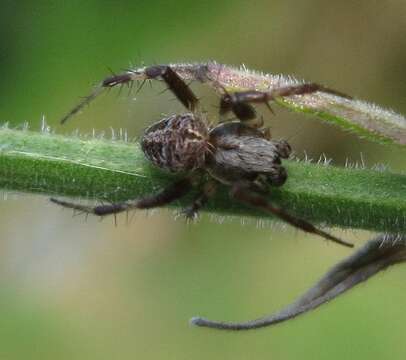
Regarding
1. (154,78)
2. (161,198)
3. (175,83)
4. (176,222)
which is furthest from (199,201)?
(176,222)

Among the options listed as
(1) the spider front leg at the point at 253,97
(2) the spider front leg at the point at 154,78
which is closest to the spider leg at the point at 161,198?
(1) the spider front leg at the point at 253,97

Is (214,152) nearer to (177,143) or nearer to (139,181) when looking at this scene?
(177,143)

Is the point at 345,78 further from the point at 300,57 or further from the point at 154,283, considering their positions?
the point at 154,283

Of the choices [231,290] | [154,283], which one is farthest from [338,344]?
[154,283]

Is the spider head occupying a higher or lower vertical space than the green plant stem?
higher

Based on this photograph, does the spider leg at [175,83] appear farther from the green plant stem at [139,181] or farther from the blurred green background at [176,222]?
the blurred green background at [176,222]

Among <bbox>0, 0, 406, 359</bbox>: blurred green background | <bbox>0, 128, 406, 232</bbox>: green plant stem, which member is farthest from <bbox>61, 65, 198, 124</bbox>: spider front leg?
<bbox>0, 0, 406, 359</bbox>: blurred green background

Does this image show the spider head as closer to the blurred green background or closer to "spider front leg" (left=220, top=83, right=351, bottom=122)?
"spider front leg" (left=220, top=83, right=351, bottom=122)
